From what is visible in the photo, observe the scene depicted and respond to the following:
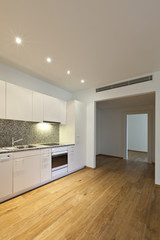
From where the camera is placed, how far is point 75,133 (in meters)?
3.58

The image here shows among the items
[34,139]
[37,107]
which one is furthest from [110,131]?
[37,107]

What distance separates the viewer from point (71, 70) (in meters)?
2.79

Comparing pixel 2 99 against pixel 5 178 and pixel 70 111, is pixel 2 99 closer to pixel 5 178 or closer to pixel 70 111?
pixel 5 178

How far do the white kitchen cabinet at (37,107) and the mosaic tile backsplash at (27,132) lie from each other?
390 mm

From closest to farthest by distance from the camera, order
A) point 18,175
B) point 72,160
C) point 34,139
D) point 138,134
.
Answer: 1. point 18,175
2. point 34,139
3. point 72,160
4. point 138,134

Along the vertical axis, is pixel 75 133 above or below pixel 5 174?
above

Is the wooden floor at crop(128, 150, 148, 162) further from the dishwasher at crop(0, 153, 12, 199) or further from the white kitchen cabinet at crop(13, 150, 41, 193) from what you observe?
the dishwasher at crop(0, 153, 12, 199)

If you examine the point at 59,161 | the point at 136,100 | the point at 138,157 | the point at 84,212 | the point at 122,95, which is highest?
the point at 136,100

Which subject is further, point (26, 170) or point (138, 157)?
point (138, 157)

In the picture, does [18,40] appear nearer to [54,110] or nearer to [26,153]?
[54,110]

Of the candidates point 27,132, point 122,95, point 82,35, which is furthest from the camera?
point 122,95

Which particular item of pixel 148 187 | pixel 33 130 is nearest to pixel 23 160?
pixel 33 130

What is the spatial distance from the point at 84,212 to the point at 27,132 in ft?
7.42

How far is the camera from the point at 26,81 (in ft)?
9.75
